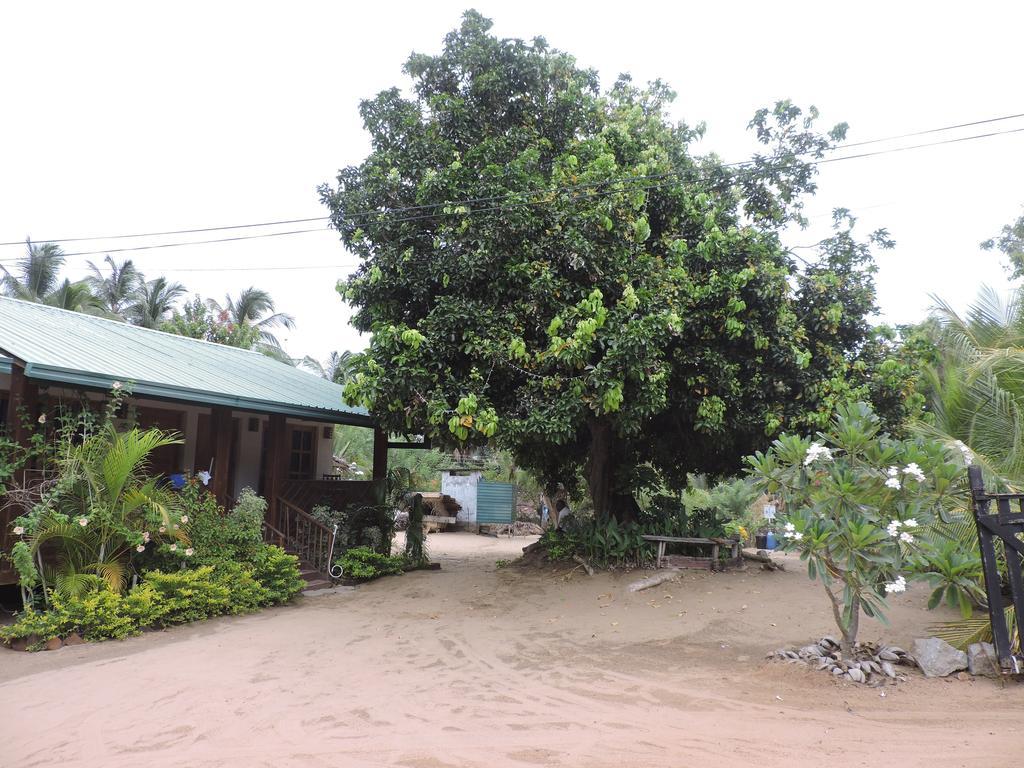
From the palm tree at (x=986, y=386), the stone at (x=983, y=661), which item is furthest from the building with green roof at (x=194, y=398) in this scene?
→ the stone at (x=983, y=661)

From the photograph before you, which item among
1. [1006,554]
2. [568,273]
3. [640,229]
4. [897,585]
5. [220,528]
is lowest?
[220,528]

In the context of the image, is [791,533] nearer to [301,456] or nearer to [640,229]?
[640,229]

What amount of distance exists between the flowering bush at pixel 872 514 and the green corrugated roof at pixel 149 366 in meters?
7.03

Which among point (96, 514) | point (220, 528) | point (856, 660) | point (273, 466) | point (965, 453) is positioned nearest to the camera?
point (856, 660)

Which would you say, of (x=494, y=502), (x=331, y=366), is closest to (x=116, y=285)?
(x=331, y=366)

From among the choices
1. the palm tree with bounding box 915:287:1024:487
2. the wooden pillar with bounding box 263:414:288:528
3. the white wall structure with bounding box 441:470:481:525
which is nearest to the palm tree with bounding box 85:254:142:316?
the white wall structure with bounding box 441:470:481:525

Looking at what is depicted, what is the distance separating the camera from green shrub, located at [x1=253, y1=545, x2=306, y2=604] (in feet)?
30.5

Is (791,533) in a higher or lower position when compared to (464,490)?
higher

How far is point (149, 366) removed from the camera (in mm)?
9312

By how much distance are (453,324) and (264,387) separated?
3.93 meters

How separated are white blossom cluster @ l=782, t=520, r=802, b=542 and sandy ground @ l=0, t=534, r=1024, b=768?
4.06 ft

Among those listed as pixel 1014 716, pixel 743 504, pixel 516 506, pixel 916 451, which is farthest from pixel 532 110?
pixel 516 506

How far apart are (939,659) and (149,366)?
944cm

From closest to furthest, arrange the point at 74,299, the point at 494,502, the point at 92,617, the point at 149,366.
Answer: the point at 92,617
the point at 149,366
the point at 74,299
the point at 494,502
